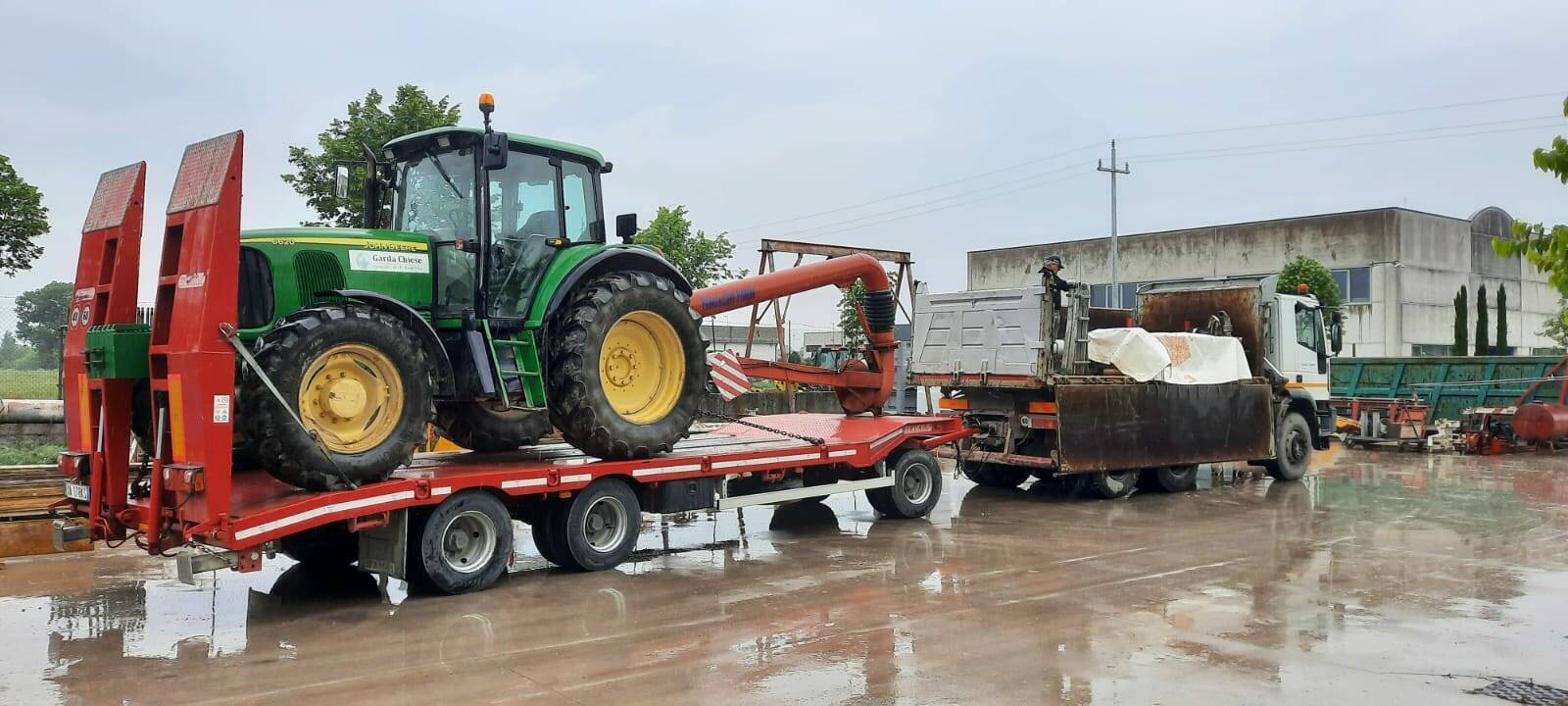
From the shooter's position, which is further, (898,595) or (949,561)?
(949,561)

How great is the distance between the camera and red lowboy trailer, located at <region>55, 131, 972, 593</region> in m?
7.41

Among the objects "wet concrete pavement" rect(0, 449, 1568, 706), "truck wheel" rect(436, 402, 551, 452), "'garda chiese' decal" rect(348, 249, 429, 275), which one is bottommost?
"wet concrete pavement" rect(0, 449, 1568, 706)

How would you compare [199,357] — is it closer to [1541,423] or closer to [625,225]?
[625,225]

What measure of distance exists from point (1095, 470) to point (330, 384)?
9.45m

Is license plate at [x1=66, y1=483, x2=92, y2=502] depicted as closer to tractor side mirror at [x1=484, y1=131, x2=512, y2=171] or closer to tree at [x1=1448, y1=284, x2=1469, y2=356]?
tractor side mirror at [x1=484, y1=131, x2=512, y2=171]

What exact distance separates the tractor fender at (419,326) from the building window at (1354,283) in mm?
38154

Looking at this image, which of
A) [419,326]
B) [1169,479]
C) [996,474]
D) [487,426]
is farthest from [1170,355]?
[419,326]

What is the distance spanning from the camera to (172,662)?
22.8ft

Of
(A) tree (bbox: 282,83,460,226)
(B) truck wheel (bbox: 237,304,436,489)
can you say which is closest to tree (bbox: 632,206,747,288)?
(A) tree (bbox: 282,83,460,226)

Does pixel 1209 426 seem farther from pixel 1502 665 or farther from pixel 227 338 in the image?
pixel 227 338

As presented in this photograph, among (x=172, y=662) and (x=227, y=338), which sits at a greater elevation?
(x=227, y=338)

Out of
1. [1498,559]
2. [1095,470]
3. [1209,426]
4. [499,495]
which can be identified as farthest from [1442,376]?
[499,495]

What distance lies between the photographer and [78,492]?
323 inches

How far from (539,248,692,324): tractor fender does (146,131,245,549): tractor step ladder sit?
8.13 ft
